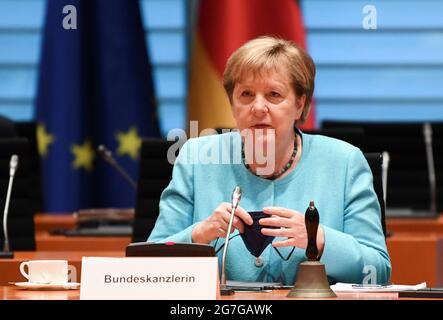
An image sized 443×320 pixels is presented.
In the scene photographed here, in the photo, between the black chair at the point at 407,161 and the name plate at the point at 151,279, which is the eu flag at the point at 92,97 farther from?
the name plate at the point at 151,279

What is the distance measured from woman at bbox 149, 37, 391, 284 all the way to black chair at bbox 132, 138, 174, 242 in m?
1.01

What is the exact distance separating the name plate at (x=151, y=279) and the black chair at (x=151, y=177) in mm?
1895

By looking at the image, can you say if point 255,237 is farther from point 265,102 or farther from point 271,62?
point 271,62

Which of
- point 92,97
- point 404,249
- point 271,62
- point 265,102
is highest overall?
point 92,97

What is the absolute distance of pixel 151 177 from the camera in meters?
4.23

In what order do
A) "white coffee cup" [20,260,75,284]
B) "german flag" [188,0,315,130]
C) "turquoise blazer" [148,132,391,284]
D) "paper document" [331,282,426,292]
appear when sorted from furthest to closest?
"german flag" [188,0,315,130] → "turquoise blazer" [148,132,391,284] → "white coffee cup" [20,260,75,284] → "paper document" [331,282,426,292]

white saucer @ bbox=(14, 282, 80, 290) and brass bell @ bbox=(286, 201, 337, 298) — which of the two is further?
white saucer @ bbox=(14, 282, 80, 290)

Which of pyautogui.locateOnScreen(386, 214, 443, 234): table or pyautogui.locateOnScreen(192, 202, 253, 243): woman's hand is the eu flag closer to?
pyautogui.locateOnScreen(386, 214, 443, 234): table

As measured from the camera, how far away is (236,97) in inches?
120

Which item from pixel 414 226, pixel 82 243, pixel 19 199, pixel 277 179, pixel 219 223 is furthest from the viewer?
pixel 414 226

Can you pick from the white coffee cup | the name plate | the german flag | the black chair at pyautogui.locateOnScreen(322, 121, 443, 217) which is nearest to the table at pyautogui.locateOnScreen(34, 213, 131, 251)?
the white coffee cup

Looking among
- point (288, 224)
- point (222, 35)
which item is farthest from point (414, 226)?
point (288, 224)

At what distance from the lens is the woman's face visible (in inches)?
118

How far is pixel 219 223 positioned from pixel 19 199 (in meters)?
1.74
